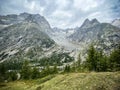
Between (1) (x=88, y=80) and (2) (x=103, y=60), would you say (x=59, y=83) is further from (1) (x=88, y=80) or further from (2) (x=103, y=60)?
(2) (x=103, y=60)

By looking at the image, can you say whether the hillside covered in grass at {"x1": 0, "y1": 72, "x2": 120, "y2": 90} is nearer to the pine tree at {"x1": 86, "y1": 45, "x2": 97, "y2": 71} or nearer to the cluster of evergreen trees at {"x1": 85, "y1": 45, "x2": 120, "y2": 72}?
the pine tree at {"x1": 86, "y1": 45, "x2": 97, "y2": 71}

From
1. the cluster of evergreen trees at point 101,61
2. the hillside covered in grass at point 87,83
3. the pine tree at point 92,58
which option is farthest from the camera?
the pine tree at point 92,58

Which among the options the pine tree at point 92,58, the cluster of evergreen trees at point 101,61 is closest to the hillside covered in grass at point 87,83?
the pine tree at point 92,58

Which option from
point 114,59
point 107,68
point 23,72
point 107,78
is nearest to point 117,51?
point 114,59

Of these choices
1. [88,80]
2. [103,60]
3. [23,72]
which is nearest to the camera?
[88,80]

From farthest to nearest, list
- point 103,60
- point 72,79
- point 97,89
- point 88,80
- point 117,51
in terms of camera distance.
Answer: point 103,60 < point 117,51 < point 72,79 < point 88,80 < point 97,89

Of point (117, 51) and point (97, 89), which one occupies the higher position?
point (117, 51)

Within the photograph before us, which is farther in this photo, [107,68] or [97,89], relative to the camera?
[107,68]

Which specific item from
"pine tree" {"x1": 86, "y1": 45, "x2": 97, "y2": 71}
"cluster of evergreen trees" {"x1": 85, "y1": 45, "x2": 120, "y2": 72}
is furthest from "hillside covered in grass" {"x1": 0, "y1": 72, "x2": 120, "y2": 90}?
A: "cluster of evergreen trees" {"x1": 85, "y1": 45, "x2": 120, "y2": 72}

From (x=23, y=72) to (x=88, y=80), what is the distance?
6602 centimetres

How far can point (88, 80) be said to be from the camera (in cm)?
3216

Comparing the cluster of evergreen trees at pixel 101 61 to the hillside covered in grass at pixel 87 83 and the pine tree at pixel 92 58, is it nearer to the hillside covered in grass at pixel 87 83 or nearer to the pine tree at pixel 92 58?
the pine tree at pixel 92 58

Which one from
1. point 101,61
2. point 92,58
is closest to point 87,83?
point 92,58

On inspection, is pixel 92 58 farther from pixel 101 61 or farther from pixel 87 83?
pixel 87 83
